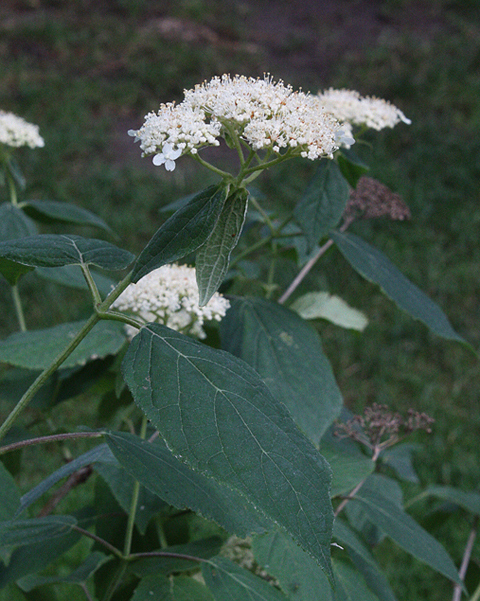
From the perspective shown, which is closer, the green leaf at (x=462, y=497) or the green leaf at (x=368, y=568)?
the green leaf at (x=368, y=568)

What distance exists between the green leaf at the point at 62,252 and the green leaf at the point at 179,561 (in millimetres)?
436

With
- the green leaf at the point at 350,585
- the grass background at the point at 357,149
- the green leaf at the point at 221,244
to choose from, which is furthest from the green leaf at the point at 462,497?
the green leaf at the point at 221,244

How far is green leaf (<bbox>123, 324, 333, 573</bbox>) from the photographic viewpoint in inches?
25.9

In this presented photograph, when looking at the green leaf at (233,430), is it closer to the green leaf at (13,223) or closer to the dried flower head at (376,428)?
the dried flower head at (376,428)

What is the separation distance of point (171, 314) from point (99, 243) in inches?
10.5

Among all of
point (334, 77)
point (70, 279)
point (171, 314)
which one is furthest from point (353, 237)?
point (334, 77)

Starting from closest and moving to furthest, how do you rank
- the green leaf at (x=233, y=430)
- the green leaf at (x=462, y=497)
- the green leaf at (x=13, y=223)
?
the green leaf at (x=233, y=430) → the green leaf at (x=13, y=223) → the green leaf at (x=462, y=497)

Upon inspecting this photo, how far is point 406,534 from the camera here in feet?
3.49

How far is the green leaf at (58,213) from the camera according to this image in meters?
1.48

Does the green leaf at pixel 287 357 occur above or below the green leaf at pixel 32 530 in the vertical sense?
above

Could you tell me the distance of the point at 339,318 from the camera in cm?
148

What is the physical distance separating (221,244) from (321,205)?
0.46 m

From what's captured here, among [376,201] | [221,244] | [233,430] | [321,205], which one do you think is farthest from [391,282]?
[233,430]

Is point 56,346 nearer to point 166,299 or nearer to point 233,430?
point 166,299
